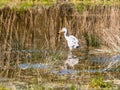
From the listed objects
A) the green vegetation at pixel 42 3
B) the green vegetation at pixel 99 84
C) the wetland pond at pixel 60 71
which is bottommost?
the green vegetation at pixel 42 3

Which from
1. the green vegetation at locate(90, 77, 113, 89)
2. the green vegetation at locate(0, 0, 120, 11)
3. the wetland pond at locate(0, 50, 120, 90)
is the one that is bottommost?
the green vegetation at locate(0, 0, 120, 11)

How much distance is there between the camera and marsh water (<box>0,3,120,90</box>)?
916cm

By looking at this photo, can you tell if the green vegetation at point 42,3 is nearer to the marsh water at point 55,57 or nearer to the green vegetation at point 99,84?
the marsh water at point 55,57

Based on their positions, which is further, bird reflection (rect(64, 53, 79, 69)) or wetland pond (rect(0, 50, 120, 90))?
bird reflection (rect(64, 53, 79, 69))

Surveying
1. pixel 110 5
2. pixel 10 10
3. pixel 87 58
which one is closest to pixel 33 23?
pixel 10 10

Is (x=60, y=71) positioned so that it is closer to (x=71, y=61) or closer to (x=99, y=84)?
(x=71, y=61)

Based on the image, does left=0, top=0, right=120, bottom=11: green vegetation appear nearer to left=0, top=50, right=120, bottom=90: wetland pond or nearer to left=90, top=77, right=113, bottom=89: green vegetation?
left=0, top=50, right=120, bottom=90: wetland pond

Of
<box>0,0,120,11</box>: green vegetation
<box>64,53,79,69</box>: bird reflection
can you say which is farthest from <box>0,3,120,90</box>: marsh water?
<box>0,0,120,11</box>: green vegetation

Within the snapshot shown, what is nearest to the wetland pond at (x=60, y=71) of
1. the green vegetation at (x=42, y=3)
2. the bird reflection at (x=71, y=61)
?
the bird reflection at (x=71, y=61)

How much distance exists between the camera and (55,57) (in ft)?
38.0

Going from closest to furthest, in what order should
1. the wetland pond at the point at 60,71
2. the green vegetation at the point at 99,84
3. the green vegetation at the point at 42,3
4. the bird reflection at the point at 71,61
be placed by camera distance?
the green vegetation at the point at 99,84 < the wetland pond at the point at 60,71 < the bird reflection at the point at 71,61 < the green vegetation at the point at 42,3

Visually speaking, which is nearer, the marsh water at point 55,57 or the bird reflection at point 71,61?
the marsh water at point 55,57

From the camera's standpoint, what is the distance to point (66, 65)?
11117 millimetres

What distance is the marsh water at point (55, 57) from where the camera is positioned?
9.16 meters
